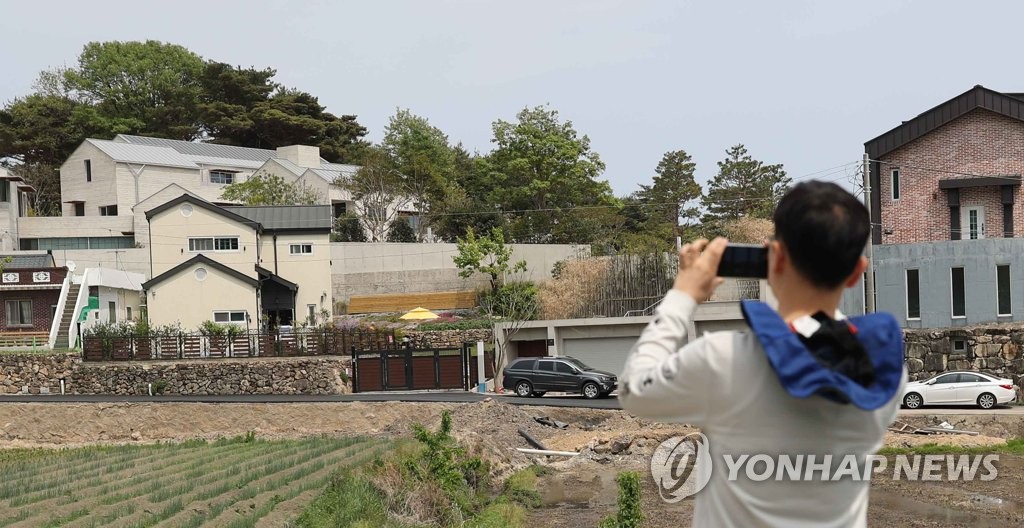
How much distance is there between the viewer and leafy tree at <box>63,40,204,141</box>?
89250 mm

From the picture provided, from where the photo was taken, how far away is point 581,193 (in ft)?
215

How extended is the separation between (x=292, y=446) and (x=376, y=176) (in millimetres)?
36626

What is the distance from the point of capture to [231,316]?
51688mm

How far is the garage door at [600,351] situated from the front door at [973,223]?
12.3m

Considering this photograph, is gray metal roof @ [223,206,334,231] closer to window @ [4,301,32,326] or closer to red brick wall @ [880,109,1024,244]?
window @ [4,301,32,326]

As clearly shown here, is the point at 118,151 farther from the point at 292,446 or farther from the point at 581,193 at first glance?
the point at 292,446

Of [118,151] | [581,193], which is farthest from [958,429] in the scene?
[118,151]

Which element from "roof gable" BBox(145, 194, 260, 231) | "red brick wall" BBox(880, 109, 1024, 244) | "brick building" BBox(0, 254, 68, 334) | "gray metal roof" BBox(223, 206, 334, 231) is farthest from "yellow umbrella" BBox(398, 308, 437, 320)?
"red brick wall" BBox(880, 109, 1024, 244)

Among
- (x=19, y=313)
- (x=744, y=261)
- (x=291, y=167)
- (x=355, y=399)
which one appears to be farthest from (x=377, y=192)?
(x=744, y=261)

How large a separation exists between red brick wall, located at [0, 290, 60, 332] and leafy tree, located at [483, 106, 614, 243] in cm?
2389

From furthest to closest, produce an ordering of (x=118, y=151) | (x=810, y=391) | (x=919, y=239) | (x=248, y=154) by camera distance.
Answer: (x=248, y=154) → (x=118, y=151) → (x=919, y=239) → (x=810, y=391)

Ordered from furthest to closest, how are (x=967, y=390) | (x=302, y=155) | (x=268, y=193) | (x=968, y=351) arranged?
(x=302, y=155), (x=268, y=193), (x=968, y=351), (x=967, y=390)

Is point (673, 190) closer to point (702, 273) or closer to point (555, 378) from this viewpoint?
point (555, 378)

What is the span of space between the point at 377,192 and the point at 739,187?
26264mm
